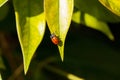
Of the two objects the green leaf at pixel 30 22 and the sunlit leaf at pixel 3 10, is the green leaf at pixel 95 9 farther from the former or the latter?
the sunlit leaf at pixel 3 10

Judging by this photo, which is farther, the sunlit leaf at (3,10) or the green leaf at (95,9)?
the sunlit leaf at (3,10)

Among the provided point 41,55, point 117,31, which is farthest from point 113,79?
point 41,55

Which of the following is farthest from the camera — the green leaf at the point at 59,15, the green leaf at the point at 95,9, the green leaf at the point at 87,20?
the green leaf at the point at 87,20

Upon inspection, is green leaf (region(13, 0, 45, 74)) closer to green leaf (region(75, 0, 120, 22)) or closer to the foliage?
the foliage

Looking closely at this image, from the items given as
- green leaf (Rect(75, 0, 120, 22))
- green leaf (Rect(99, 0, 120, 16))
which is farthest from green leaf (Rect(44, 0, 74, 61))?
green leaf (Rect(75, 0, 120, 22))

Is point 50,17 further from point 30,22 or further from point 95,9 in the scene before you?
point 95,9

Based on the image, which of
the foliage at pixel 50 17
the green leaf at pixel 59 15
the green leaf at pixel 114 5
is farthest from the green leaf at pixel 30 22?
the green leaf at pixel 114 5
